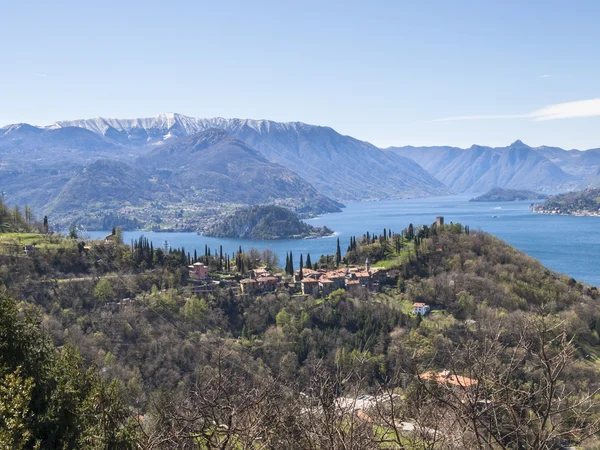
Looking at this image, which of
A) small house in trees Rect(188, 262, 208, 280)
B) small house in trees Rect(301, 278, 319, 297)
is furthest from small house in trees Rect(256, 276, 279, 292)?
small house in trees Rect(188, 262, 208, 280)

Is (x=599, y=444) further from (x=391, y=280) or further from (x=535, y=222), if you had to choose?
(x=535, y=222)

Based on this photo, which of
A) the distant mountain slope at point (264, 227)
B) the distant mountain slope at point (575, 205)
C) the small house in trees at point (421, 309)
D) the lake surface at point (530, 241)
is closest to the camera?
the small house in trees at point (421, 309)

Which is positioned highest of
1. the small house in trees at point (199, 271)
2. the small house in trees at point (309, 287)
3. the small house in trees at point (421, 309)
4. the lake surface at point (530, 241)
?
the small house in trees at point (199, 271)

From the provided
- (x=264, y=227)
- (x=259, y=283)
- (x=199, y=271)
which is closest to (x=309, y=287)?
(x=259, y=283)

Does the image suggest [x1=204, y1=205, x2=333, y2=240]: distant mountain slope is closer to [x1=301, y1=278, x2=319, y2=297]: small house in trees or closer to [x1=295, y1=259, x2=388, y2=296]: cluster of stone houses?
[x1=295, y1=259, x2=388, y2=296]: cluster of stone houses

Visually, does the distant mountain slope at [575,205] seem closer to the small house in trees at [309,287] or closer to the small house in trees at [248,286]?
the small house in trees at [309,287]

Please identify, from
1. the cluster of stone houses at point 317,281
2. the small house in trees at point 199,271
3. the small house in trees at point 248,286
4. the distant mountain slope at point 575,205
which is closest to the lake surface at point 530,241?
the distant mountain slope at point 575,205

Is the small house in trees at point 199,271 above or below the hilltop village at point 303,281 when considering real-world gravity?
above

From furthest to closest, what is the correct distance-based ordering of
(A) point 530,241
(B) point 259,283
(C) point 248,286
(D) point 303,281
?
(A) point 530,241
(D) point 303,281
(B) point 259,283
(C) point 248,286

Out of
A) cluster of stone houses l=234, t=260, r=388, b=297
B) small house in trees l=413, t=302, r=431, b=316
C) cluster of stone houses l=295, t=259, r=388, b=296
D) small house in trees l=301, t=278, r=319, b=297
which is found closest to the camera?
small house in trees l=413, t=302, r=431, b=316

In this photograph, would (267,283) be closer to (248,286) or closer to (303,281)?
(248,286)

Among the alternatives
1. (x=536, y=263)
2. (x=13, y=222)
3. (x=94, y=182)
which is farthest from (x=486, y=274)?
(x=94, y=182)

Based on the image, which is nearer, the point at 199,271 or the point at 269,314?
the point at 269,314
